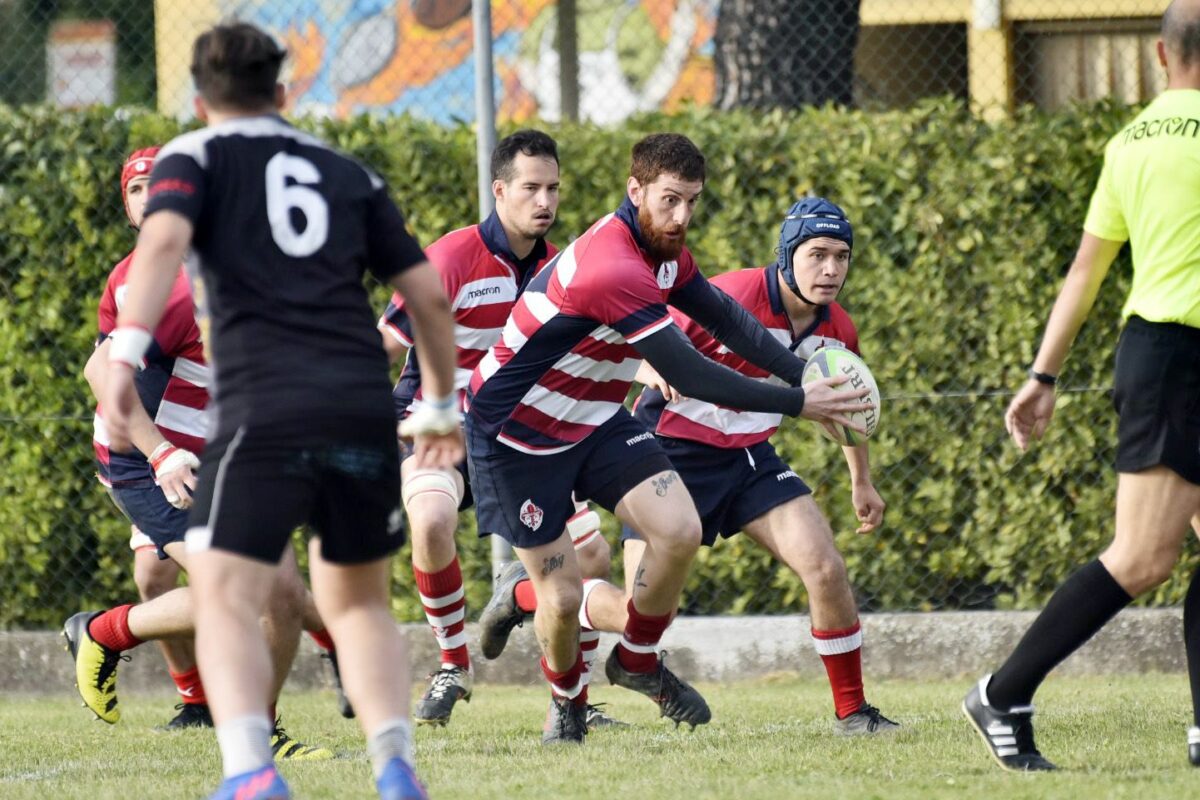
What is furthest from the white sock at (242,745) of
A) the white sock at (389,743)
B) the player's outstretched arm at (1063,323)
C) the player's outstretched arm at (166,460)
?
the player's outstretched arm at (1063,323)

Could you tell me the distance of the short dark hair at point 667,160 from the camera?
578 cm

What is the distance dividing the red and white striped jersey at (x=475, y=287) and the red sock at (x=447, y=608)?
2.20ft

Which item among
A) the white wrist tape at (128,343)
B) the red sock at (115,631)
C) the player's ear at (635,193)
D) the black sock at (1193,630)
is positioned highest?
the player's ear at (635,193)

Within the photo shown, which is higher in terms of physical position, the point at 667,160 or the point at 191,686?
the point at 667,160

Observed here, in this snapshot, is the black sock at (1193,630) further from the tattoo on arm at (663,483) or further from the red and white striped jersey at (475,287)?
the red and white striped jersey at (475,287)

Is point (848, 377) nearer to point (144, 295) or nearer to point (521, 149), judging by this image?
Result: point (521, 149)

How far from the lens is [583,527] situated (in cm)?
713

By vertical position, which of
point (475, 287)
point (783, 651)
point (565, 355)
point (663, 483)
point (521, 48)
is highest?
point (521, 48)

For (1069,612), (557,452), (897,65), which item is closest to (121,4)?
(897,65)

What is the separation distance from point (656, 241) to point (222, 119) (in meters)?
2.14

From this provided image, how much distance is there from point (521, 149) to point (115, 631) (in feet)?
8.03

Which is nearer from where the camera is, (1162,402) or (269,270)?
(269,270)

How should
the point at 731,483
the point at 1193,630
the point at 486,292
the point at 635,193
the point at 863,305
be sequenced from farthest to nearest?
the point at 863,305, the point at 486,292, the point at 731,483, the point at 635,193, the point at 1193,630

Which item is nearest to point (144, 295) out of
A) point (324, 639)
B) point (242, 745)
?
point (242, 745)
